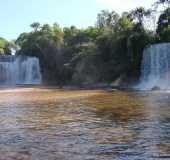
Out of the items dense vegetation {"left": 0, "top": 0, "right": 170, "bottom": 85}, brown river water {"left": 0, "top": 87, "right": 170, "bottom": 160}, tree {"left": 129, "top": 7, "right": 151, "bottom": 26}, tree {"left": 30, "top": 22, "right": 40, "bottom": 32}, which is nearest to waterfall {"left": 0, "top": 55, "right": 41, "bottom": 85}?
dense vegetation {"left": 0, "top": 0, "right": 170, "bottom": 85}

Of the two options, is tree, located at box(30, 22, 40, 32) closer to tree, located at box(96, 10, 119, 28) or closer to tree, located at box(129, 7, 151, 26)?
tree, located at box(96, 10, 119, 28)

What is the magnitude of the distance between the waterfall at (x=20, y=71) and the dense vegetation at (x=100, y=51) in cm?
132

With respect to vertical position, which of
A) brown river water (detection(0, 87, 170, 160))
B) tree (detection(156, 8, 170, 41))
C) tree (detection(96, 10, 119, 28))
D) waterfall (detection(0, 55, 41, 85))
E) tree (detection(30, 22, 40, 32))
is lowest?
brown river water (detection(0, 87, 170, 160))

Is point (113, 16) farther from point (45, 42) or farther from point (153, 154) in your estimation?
point (153, 154)

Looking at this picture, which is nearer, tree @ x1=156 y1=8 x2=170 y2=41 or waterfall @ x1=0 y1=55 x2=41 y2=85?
tree @ x1=156 y1=8 x2=170 y2=41

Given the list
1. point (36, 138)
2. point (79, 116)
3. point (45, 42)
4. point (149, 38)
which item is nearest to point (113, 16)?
point (45, 42)

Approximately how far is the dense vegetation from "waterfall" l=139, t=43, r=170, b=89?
→ 2316 mm

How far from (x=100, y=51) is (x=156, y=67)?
11350 millimetres

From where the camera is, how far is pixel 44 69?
67.5 metres

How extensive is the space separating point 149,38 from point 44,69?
2266cm

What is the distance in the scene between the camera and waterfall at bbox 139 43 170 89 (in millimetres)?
43434

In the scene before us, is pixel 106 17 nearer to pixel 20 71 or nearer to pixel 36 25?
pixel 36 25

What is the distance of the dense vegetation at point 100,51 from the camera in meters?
49.5

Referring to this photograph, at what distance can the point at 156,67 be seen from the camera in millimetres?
44844
